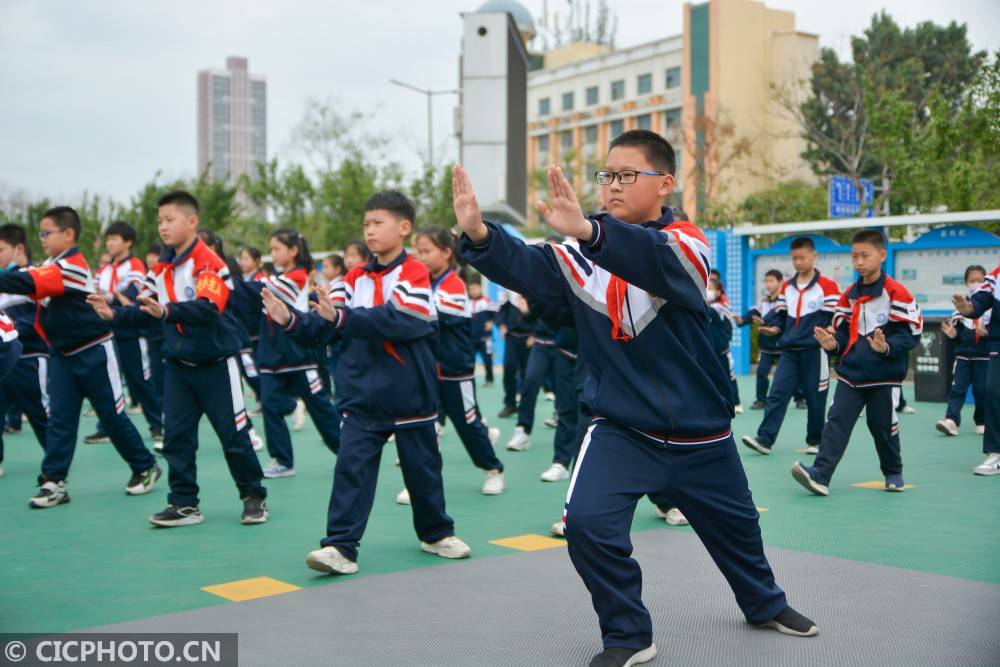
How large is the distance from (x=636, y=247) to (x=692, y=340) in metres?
0.62

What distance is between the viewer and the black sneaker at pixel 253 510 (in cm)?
682

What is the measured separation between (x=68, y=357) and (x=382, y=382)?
2.99 m

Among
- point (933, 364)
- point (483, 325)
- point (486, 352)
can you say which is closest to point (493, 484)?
point (933, 364)

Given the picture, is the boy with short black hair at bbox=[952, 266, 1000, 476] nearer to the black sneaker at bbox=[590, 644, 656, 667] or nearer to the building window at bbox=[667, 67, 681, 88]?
the black sneaker at bbox=[590, 644, 656, 667]

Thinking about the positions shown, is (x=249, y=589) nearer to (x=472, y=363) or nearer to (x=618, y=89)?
(x=472, y=363)

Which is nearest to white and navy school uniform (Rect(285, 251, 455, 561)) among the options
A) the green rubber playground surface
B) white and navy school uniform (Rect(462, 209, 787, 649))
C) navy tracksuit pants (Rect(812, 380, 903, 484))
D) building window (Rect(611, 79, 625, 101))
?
the green rubber playground surface

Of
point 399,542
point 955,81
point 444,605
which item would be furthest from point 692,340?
point 955,81

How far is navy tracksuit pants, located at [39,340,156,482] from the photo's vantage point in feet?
24.7

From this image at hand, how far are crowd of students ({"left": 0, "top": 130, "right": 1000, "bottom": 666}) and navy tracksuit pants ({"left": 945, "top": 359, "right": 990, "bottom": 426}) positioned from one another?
24 mm

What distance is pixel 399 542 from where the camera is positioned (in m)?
6.32

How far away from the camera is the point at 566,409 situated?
338 inches

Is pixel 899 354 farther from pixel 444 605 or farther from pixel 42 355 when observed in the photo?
pixel 42 355

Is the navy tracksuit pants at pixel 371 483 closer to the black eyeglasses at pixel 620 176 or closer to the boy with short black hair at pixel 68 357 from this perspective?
the black eyeglasses at pixel 620 176

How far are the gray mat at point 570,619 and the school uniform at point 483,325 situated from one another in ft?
40.0
